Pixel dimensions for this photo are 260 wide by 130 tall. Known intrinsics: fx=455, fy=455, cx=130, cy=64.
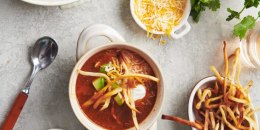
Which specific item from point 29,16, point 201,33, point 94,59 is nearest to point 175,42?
point 201,33

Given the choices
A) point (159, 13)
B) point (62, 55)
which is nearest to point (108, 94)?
point (62, 55)

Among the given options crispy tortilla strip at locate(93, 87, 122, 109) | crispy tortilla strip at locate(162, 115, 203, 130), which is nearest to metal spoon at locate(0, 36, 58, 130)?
crispy tortilla strip at locate(93, 87, 122, 109)

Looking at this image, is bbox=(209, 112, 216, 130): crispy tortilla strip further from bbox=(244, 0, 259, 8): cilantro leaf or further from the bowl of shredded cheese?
bbox=(244, 0, 259, 8): cilantro leaf

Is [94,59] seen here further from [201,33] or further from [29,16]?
[201,33]

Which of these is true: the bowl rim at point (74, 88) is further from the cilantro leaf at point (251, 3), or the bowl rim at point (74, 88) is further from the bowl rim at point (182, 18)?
the cilantro leaf at point (251, 3)

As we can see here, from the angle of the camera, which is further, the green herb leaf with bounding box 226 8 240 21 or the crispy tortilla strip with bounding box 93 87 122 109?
the green herb leaf with bounding box 226 8 240 21

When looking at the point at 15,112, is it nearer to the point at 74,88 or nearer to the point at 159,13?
the point at 74,88
